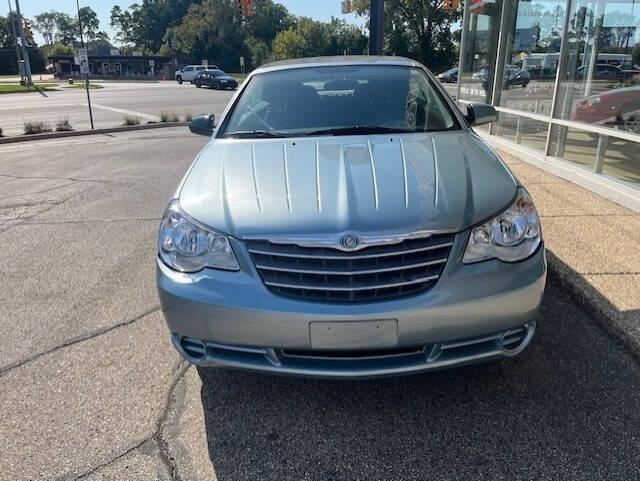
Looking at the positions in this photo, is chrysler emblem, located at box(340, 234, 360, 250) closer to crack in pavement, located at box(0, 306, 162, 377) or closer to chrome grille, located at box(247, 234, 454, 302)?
chrome grille, located at box(247, 234, 454, 302)

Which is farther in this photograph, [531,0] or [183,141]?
[183,141]

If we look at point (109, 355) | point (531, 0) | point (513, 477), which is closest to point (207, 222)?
point (109, 355)

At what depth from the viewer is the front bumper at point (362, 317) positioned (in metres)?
2.17

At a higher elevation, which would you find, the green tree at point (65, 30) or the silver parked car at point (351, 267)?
the green tree at point (65, 30)

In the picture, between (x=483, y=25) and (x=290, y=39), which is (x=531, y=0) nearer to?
(x=483, y=25)

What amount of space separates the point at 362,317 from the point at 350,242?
31 centimetres

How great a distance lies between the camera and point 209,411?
258cm

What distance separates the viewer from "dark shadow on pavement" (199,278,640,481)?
217cm

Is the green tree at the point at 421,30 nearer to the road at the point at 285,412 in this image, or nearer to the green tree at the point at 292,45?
the green tree at the point at 292,45

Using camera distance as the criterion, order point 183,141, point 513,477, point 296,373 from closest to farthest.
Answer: point 513,477, point 296,373, point 183,141

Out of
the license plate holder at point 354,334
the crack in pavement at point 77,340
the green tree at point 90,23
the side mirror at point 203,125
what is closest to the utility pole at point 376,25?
the side mirror at point 203,125

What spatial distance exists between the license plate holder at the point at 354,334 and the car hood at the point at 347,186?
380 millimetres

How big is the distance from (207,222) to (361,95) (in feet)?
5.92

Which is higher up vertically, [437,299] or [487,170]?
[487,170]
